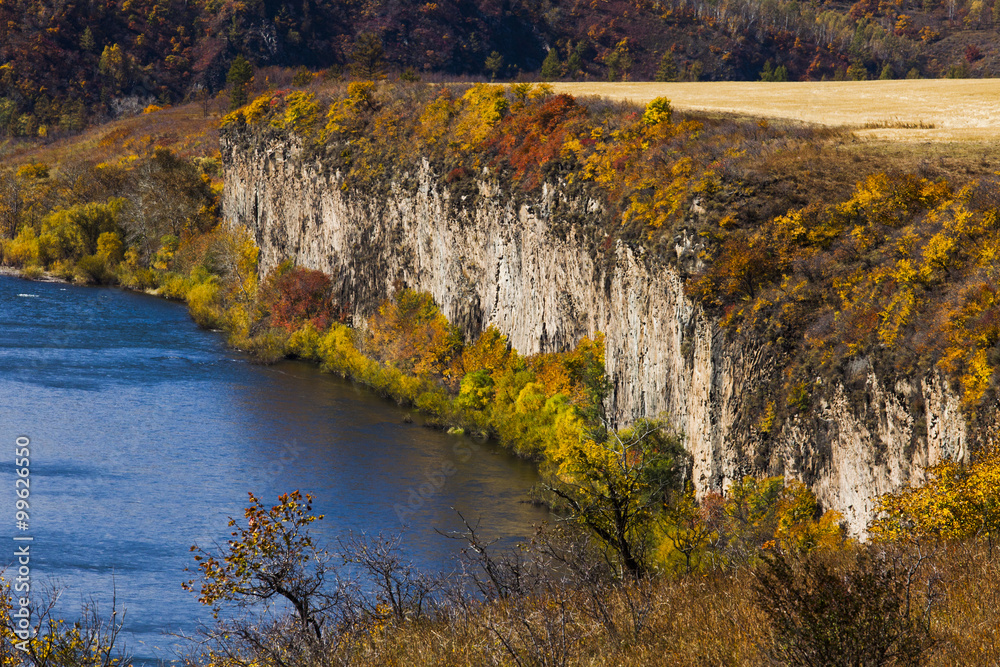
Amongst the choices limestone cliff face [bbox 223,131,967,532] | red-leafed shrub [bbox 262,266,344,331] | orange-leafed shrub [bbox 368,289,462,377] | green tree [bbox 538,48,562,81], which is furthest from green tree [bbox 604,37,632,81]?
orange-leafed shrub [bbox 368,289,462,377]

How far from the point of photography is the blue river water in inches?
1283

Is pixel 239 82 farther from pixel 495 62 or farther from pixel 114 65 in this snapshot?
pixel 495 62

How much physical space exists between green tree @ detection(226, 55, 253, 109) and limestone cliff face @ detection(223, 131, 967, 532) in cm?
2263

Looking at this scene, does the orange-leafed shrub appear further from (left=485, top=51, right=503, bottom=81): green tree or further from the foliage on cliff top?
(left=485, top=51, right=503, bottom=81): green tree

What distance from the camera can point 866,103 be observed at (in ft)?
203

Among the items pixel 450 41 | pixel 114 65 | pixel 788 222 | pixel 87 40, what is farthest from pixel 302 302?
pixel 450 41

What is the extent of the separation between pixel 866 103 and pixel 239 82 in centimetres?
7315

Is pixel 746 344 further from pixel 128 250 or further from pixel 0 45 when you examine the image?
pixel 0 45

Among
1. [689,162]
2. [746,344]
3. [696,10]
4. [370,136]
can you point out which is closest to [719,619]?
[746,344]

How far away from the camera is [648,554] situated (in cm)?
3086

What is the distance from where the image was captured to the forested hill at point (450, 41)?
146 m

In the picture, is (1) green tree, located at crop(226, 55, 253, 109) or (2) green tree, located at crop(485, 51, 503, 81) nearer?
(1) green tree, located at crop(226, 55, 253, 109)

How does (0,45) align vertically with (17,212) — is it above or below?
above

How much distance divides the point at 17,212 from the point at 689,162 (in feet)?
257
